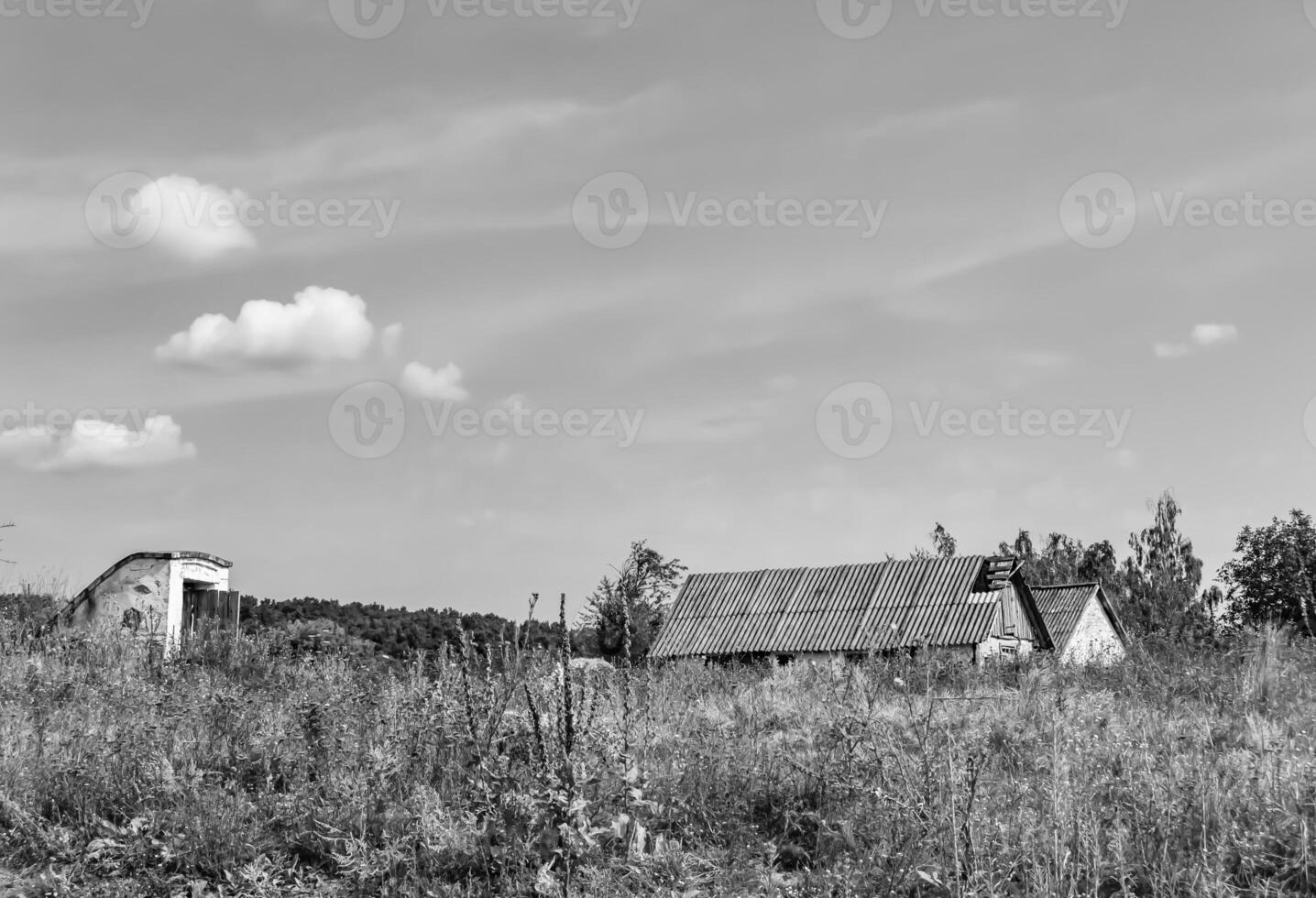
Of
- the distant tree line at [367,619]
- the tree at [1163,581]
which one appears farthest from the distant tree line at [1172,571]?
the distant tree line at [367,619]

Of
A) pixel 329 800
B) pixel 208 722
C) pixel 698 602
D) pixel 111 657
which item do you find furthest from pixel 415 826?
pixel 698 602

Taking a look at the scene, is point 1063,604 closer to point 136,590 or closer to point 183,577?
point 183,577

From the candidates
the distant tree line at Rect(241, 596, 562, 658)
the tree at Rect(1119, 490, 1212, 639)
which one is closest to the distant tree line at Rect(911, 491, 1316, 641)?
the tree at Rect(1119, 490, 1212, 639)

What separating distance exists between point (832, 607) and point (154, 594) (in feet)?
65.5

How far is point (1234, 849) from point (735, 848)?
91.9 inches

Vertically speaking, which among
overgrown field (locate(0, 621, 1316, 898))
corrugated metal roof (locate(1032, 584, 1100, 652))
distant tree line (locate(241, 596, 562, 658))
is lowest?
overgrown field (locate(0, 621, 1316, 898))

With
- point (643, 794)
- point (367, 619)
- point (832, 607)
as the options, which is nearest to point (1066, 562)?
point (832, 607)

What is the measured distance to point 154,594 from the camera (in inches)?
706

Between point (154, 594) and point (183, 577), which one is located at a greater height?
point (183, 577)

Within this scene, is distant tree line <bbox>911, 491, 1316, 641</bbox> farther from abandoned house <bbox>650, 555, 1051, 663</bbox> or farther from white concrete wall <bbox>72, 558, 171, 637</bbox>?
white concrete wall <bbox>72, 558, 171, 637</bbox>

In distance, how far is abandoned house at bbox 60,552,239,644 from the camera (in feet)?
57.0

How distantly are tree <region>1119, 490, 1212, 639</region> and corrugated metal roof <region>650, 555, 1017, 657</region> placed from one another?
1397 centimetres

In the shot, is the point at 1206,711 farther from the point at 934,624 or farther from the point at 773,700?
the point at 934,624

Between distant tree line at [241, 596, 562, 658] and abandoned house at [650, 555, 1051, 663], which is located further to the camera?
abandoned house at [650, 555, 1051, 663]
